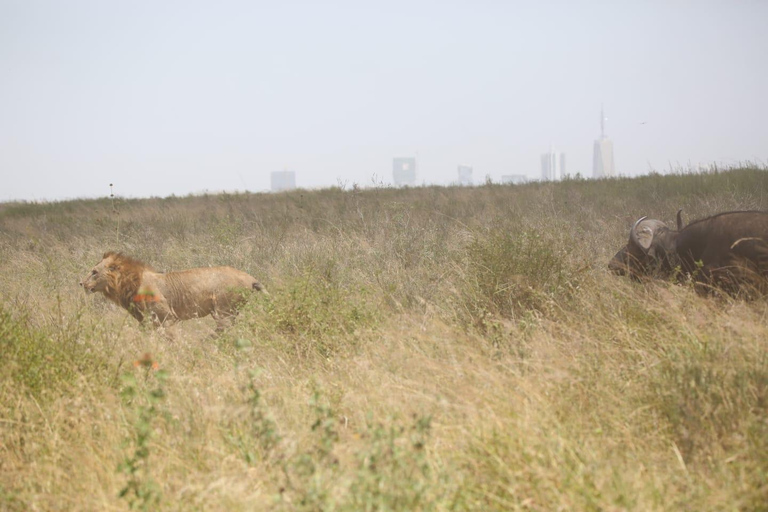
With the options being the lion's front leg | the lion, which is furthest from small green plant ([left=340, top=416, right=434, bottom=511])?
the lion's front leg

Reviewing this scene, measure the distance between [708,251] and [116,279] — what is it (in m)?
6.16

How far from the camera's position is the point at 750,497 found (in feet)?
9.05

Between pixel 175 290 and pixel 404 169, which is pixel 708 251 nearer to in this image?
pixel 175 290

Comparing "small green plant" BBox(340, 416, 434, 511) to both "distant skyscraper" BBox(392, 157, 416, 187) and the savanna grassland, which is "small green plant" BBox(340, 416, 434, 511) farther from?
"distant skyscraper" BBox(392, 157, 416, 187)

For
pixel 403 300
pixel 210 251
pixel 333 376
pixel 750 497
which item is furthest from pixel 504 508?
pixel 210 251

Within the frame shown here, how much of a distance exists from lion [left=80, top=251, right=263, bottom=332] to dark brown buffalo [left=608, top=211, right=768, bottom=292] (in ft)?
13.6

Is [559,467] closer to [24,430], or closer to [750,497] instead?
[750,497]

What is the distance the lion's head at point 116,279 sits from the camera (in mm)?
7059

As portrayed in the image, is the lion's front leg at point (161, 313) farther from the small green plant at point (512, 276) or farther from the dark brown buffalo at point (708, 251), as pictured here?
the dark brown buffalo at point (708, 251)

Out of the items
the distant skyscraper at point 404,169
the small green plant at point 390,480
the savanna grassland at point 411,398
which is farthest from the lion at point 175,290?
the distant skyscraper at point 404,169

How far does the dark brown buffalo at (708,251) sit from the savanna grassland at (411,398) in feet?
1.74

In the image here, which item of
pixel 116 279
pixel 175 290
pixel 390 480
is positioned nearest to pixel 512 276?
pixel 175 290

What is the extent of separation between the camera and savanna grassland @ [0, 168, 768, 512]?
298cm

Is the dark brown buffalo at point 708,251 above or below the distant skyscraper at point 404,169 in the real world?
below
